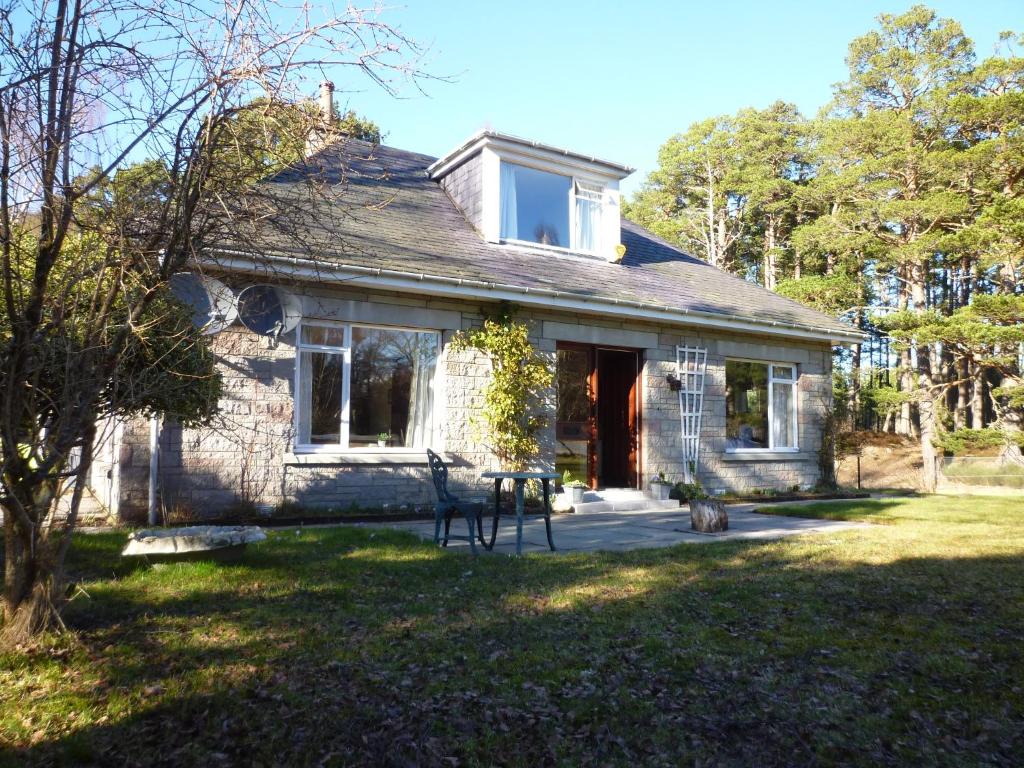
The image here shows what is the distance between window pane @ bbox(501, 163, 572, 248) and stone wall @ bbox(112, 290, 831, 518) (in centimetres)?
189

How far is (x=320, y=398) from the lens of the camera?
9.30 m

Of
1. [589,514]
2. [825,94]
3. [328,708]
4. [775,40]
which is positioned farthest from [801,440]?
[825,94]

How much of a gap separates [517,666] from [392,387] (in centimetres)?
651

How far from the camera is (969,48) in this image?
2281 centimetres

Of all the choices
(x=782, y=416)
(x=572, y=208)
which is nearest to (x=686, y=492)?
(x=782, y=416)

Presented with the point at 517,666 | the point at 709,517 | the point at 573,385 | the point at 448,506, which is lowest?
the point at 517,666

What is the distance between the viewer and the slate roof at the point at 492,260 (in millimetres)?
9648

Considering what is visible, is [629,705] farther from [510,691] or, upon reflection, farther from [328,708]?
[328,708]

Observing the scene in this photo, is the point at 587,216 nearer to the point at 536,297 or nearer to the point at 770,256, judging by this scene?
the point at 536,297

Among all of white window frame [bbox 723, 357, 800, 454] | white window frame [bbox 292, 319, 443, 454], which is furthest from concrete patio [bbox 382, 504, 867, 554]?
white window frame [bbox 723, 357, 800, 454]

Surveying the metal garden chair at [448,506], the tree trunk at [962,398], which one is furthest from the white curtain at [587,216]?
the tree trunk at [962,398]

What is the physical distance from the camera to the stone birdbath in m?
5.11

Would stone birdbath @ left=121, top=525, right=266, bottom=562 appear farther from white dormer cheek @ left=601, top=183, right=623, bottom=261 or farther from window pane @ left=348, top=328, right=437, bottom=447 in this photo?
white dormer cheek @ left=601, top=183, right=623, bottom=261

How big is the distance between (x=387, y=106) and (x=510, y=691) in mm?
2910
